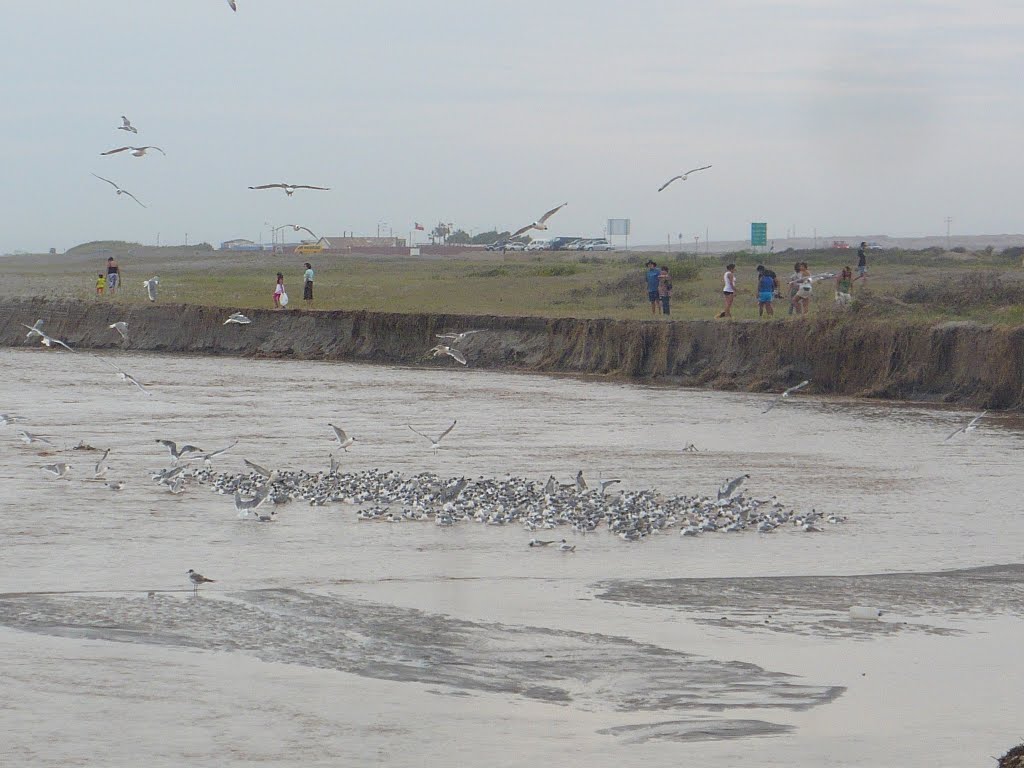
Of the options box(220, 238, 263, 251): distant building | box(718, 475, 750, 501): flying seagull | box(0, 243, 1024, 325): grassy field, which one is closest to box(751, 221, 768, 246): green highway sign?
box(0, 243, 1024, 325): grassy field

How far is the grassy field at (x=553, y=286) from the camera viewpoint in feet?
114

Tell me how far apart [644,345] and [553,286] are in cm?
1496

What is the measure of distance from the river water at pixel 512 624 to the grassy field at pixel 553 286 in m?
13.2

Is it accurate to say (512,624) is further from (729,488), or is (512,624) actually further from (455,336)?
(455,336)

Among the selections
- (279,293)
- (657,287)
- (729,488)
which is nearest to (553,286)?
(279,293)

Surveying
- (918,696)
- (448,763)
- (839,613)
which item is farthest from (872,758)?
(839,613)

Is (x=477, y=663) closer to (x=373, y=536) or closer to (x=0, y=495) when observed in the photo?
(x=373, y=536)

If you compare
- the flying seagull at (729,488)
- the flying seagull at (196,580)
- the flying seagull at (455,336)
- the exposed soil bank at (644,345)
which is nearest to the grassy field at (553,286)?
the exposed soil bank at (644,345)

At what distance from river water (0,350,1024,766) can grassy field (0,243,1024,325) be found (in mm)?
13233

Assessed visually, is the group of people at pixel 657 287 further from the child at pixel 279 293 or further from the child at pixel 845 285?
the child at pixel 279 293

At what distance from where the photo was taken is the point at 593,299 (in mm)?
45031

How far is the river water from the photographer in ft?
29.4

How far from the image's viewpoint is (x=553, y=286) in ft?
164

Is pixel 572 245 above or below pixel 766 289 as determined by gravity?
above
